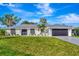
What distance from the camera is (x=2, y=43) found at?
22.9ft

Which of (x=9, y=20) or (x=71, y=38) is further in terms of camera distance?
(x=71, y=38)

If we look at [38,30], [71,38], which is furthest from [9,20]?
[71,38]

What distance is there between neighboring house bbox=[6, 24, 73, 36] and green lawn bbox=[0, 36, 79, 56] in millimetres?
114

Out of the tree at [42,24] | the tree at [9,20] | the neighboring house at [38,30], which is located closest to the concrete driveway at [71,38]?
the neighboring house at [38,30]

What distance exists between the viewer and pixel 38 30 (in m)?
7.01

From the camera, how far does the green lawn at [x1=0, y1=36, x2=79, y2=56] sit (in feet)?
22.1

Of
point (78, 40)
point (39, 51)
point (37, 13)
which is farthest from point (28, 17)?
point (78, 40)

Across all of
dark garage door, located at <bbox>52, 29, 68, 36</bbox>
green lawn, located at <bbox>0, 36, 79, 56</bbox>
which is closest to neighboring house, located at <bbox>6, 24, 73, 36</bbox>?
dark garage door, located at <bbox>52, 29, 68, 36</bbox>

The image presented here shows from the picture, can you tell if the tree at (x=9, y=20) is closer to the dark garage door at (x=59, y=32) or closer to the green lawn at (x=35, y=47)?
the green lawn at (x=35, y=47)

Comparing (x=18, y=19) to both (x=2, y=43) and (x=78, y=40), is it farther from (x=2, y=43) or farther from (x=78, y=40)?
(x=78, y=40)

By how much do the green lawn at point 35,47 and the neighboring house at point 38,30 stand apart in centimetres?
11

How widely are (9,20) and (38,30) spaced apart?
64 centimetres

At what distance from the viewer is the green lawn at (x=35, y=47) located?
6.73 m

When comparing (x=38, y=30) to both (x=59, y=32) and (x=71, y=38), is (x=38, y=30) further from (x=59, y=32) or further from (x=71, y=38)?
(x=71, y=38)
